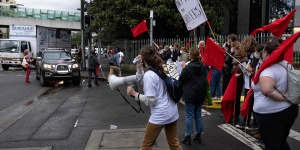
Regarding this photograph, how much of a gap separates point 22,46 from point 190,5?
1807 centimetres

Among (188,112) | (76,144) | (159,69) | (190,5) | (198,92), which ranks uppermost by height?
(190,5)

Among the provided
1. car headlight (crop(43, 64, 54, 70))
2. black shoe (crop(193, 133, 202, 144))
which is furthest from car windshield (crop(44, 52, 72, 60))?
black shoe (crop(193, 133, 202, 144))

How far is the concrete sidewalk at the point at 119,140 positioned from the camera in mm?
5016

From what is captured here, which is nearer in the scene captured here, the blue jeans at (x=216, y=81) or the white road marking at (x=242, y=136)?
the white road marking at (x=242, y=136)

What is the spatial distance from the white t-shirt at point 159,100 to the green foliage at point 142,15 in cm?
1578

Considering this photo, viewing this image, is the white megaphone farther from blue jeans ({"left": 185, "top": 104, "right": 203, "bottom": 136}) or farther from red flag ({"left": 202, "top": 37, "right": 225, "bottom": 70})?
red flag ({"left": 202, "top": 37, "right": 225, "bottom": 70})

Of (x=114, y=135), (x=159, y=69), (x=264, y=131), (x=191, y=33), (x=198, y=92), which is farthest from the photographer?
(x=191, y=33)

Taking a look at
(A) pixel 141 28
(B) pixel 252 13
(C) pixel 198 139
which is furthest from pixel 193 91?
(B) pixel 252 13

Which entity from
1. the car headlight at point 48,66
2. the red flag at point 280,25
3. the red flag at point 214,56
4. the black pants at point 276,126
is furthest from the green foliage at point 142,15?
the black pants at point 276,126

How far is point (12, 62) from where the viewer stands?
22.3 meters

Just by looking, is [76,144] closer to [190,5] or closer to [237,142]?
[237,142]

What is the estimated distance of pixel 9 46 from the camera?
882 inches

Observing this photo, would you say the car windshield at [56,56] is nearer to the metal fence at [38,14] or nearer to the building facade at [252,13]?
the building facade at [252,13]

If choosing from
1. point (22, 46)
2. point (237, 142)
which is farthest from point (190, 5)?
point (22, 46)
